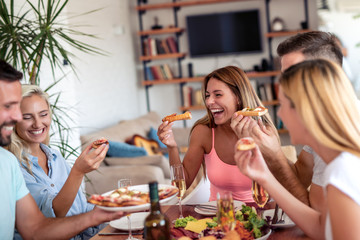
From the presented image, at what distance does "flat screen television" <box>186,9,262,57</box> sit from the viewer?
7102 mm

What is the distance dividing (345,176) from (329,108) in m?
0.20

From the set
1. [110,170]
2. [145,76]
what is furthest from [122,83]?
[110,170]

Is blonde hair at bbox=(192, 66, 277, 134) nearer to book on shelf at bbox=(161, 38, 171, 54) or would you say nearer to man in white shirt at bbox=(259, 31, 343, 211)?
man in white shirt at bbox=(259, 31, 343, 211)

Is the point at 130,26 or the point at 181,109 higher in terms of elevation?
the point at 130,26

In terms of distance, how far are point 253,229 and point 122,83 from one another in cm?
520

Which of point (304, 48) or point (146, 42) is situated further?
point (146, 42)

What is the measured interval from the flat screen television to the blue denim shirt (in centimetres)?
516

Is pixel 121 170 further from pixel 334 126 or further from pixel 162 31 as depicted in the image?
pixel 162 31

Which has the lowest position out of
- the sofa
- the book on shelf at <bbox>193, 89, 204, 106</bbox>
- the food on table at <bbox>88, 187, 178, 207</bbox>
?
the sofa

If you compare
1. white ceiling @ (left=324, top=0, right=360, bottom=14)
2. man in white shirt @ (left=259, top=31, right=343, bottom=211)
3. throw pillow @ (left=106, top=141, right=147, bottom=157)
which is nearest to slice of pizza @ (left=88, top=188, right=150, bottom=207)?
man in white shirt @ (left=259, top=31, right=343, bottom=211)

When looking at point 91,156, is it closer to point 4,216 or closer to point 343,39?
point 4,216

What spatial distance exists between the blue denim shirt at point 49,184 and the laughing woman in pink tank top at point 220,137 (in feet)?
1.76

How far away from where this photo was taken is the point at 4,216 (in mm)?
1644

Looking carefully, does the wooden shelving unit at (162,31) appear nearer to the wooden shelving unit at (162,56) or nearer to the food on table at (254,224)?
the wooden shelving unit at (162,56)
